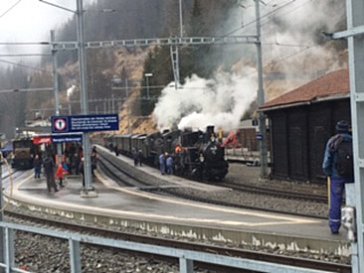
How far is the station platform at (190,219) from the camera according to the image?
10.6 m

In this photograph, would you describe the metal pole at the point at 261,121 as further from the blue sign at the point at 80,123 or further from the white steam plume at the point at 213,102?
the white steam plume at the point at 213,102

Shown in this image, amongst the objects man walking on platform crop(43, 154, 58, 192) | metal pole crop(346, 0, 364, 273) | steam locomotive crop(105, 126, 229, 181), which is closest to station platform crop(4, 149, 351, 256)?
man walking on platform crop(43, 154, 58, 192)

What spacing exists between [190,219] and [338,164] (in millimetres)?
7061

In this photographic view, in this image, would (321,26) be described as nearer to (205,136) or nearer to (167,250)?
(205,136)

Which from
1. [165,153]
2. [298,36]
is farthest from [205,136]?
[298,36]

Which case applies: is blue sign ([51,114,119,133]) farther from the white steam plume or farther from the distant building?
the white steam plume

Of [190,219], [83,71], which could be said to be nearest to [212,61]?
[83,71]

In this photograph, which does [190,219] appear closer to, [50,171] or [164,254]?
[164,254]

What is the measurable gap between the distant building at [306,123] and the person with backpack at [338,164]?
11678 millimetres

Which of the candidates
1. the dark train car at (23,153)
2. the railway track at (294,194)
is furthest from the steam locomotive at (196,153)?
the dark train car at (23,153)

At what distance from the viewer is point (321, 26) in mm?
53000

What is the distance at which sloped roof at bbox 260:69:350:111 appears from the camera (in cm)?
2223

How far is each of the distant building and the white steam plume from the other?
75.8 ft

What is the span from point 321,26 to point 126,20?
86.9m
